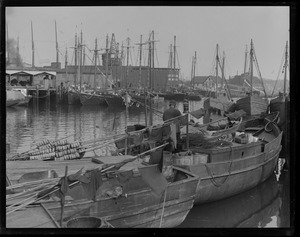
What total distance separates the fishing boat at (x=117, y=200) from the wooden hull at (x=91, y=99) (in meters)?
28.5

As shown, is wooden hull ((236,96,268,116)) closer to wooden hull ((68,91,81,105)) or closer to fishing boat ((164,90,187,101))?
fishing boat ((164,90,187,101))

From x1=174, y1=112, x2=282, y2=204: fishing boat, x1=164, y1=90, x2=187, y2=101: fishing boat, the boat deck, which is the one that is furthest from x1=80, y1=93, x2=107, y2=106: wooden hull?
the boat deck

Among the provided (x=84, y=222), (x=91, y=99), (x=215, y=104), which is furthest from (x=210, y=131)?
(x=91, y=99)

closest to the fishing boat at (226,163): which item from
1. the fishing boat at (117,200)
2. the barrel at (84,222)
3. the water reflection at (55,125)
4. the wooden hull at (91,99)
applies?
the fishing boat at (117,200)

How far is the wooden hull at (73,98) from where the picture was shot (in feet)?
121

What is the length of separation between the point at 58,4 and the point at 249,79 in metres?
11.9

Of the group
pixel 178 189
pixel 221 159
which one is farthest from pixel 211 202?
pixel 178 189

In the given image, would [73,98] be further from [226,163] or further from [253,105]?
[226,163]

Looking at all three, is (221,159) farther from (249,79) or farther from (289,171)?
(249,79)

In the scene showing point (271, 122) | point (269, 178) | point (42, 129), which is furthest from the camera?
point (42, 129)

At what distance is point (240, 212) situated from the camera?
9.25 metres

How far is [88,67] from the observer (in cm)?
3719

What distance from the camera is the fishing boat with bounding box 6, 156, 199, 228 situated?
5.20 m

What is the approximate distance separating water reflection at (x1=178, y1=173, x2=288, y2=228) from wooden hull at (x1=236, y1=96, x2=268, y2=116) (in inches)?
217
